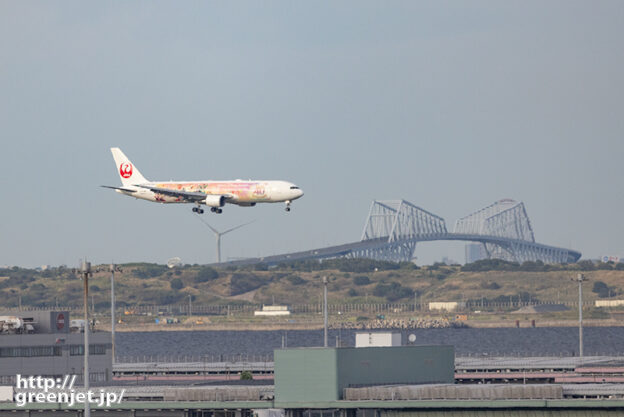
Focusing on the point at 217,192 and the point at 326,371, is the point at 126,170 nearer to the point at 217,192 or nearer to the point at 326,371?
the point at 217,192

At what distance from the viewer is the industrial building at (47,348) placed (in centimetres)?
13238

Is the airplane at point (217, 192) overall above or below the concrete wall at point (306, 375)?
above

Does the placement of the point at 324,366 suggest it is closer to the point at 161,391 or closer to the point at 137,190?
the point at 161,391

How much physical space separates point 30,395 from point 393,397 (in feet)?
97.0

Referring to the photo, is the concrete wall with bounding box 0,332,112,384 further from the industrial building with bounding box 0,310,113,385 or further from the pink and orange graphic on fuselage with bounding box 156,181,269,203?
the pink and orange graphic on fuselage with bounding box 156,181,269,203

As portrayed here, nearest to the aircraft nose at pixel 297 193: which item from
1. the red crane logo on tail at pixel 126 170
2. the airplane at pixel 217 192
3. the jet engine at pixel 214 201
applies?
the airplane at pixel 217 192

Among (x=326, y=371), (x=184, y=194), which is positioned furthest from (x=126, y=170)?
(x=326, y=371)

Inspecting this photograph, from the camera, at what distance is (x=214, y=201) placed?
488 feet

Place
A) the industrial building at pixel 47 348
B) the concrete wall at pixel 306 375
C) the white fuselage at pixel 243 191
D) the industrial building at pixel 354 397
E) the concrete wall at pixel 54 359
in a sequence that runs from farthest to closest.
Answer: the white fuselage at pixel 243 191
the industrial building at pixel 47 348
the concrete wall at pixel 54 359
the concrete wall at pixel 306 375
the industrial building at pixel 354 397

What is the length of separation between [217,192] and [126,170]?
28271mm

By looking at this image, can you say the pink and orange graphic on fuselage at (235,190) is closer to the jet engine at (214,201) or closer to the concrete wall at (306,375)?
the jet engine at (214,201)

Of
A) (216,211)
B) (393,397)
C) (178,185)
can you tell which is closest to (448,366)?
(393,397)

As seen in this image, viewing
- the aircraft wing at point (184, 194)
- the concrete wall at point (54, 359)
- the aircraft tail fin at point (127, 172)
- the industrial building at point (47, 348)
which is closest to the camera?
the concrete wall at point (54, 359)

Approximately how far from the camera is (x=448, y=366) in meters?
104
